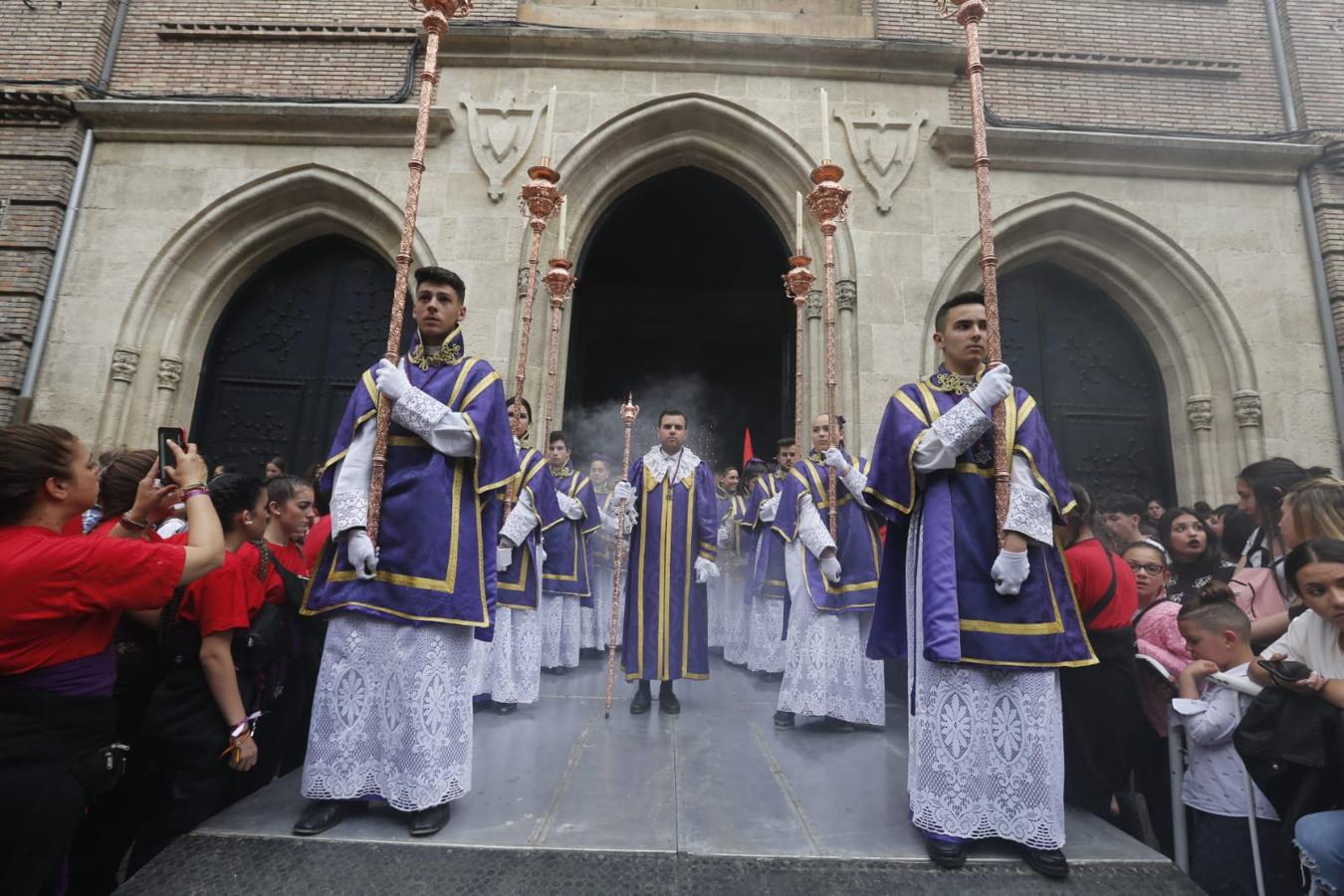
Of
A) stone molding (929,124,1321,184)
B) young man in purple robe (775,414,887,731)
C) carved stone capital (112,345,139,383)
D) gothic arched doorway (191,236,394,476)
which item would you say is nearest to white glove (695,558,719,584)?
young man in purple robe (775,414,887,731)

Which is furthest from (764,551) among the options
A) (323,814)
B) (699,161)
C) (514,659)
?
(699,161)

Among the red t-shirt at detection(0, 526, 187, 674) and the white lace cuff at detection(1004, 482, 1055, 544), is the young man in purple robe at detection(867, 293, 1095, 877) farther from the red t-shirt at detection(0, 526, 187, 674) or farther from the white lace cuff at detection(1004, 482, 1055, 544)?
the red t-shirt at detection(0, 526, 187, 674)

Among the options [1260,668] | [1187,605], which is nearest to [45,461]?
[1260,668]

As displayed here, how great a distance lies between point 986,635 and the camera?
2303 mm

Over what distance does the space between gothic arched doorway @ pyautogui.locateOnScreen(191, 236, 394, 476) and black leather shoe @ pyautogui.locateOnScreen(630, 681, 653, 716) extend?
17.6 feet

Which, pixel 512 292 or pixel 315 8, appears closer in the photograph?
pixel 512 292

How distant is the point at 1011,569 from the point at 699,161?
22.2ft

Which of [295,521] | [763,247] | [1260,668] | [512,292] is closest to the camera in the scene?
[1260,668]

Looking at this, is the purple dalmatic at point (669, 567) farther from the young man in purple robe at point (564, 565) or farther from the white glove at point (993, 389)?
the white glove at point (993, 389)

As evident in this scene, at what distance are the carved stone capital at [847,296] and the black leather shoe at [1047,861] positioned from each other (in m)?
5.49

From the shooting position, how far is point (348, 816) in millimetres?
2396

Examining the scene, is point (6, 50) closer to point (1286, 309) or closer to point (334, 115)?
point (334, 115)

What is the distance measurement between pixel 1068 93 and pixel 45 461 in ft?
31.7

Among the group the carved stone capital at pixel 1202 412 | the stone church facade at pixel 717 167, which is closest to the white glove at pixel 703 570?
the stone church facade at pixel 717 167
